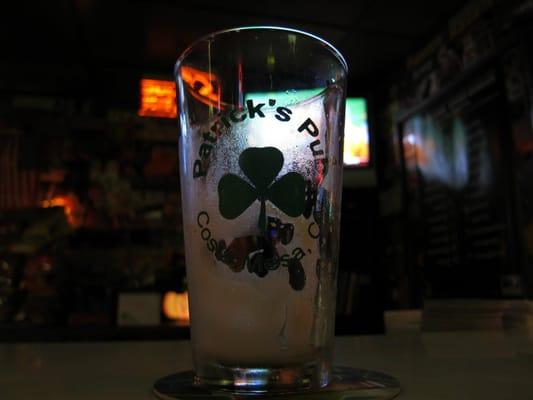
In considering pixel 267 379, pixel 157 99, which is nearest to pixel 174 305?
pixel 157 99

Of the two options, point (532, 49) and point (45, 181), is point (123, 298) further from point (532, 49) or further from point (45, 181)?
point (532, 49)

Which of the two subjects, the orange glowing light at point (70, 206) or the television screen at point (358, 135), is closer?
the orange glowing light at point (70, 206)

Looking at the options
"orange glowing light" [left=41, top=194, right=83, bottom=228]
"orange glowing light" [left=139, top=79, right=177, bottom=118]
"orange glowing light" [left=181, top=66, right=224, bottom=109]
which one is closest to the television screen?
"orange glowing light" [left=139, top=79, right=177, bottom=118]

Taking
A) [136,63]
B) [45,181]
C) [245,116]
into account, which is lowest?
[245,116]

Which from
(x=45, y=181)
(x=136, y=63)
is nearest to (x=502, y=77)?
(x=136, y=63)

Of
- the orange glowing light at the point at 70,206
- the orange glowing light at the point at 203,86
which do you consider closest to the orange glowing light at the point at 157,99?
the orange glowing light at the point at 70,206

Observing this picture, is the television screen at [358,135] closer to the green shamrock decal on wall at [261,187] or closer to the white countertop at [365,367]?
the white countertop at [365,367]

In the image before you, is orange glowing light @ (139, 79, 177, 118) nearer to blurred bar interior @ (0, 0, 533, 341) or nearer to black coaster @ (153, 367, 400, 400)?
blurred bar interior @ (0, 0, 533, 341)

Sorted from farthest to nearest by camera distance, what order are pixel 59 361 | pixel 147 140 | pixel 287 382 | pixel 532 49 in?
pixel 147 140 < pixel 532 49 < pixel 59 361 < pixel 287 382
